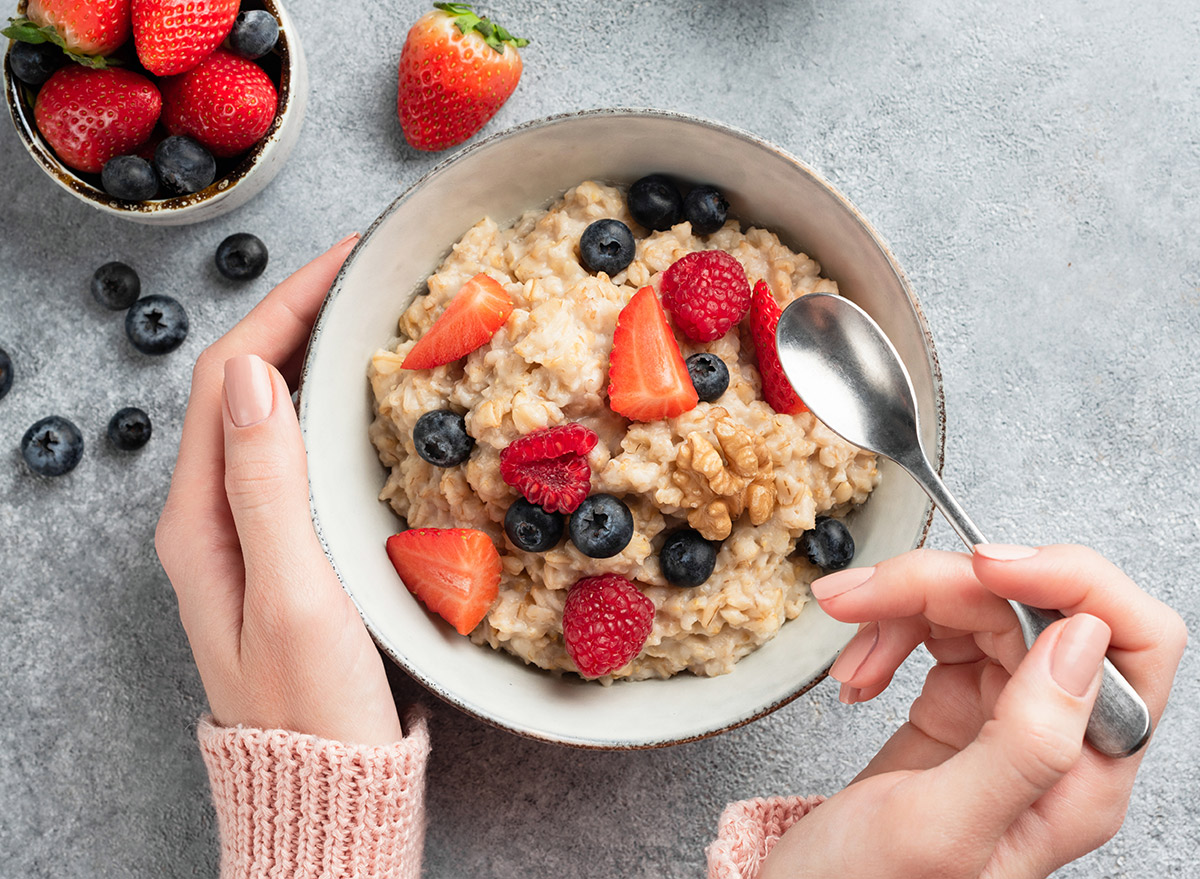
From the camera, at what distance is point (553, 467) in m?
1.62

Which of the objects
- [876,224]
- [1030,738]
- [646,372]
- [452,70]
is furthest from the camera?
[876,224]

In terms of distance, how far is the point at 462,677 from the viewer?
5.76ft

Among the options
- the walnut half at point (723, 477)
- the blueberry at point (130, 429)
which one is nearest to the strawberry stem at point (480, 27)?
the walnut half at point (723, 477)

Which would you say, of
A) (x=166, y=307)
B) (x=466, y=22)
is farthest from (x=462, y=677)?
(x=466, y=22)

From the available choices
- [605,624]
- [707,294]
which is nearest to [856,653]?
[605,624]

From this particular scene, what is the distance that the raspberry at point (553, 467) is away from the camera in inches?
62.6

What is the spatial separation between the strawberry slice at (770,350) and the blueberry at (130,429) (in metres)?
1.34

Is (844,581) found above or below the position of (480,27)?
below

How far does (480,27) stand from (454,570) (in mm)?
1177

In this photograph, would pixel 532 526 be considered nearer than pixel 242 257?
Yes

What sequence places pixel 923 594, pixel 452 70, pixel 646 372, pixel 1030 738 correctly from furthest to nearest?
pixel 452 70 < pixel 646 372 < pixel 923 594 < pixel 1030 738

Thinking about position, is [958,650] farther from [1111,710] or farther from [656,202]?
[656,202]

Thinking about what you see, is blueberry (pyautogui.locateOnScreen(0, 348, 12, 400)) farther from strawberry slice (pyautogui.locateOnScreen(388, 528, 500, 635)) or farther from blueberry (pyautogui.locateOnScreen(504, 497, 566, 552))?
blueberry (pyautogui.locateOnScreen(504, 497, 566, 552))

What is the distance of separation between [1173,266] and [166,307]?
7.50 ft
